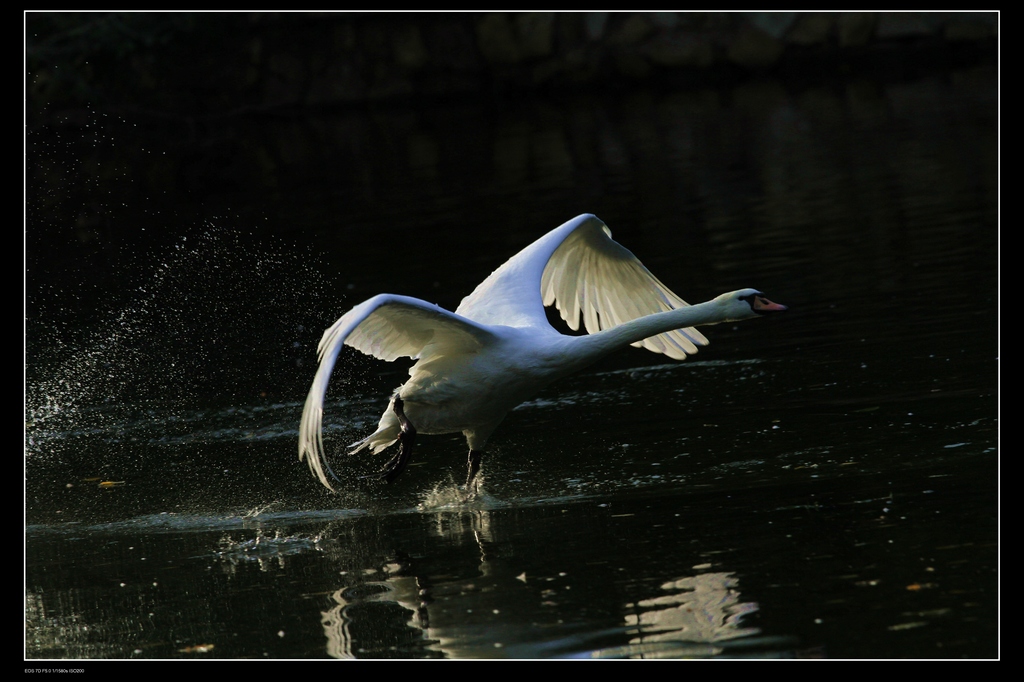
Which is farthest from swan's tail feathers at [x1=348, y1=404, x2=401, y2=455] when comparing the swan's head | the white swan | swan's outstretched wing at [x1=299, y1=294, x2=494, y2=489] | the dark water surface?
the swan's head

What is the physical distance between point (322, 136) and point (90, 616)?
935 inches

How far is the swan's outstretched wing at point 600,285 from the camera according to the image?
8.97 metres

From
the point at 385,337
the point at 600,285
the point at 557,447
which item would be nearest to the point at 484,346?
the point at 385,337

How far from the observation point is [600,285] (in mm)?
9156

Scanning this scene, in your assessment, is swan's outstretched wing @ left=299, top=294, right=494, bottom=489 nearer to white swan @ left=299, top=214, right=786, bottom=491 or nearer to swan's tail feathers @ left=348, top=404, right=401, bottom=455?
white swan @ left=299, top=214, right=786, bottom=491

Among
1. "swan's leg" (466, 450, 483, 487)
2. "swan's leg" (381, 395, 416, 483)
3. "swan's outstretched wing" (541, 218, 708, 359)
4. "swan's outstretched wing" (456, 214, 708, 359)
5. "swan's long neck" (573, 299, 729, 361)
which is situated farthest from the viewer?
"swan's outstretched wing" (541, 218, 708, 359)

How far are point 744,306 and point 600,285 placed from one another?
2090 mm

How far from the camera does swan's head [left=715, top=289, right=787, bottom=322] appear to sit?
717 centimetres

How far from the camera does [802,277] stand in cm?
1188

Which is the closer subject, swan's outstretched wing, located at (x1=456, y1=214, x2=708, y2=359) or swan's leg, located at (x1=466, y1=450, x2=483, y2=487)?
swan's leg, located at (x1=466, y1=450, x2=483, y2=487)

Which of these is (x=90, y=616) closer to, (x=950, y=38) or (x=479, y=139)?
(x=479, y=139)

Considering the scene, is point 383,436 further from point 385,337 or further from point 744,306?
point 744,306

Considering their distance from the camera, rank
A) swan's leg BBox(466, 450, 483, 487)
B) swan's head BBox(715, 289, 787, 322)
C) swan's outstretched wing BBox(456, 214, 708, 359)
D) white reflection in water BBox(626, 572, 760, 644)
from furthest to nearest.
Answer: swan's outstretched wing BBox(456, 214, 708, 359) → swan's leg BBox(466, 450, 483, 487) → swan's head BBox(715, 289, 787, 322) → white reflection in water BBox(626, 572, 760, 644)

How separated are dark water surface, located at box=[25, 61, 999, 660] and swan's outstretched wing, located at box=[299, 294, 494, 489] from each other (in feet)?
2.47
